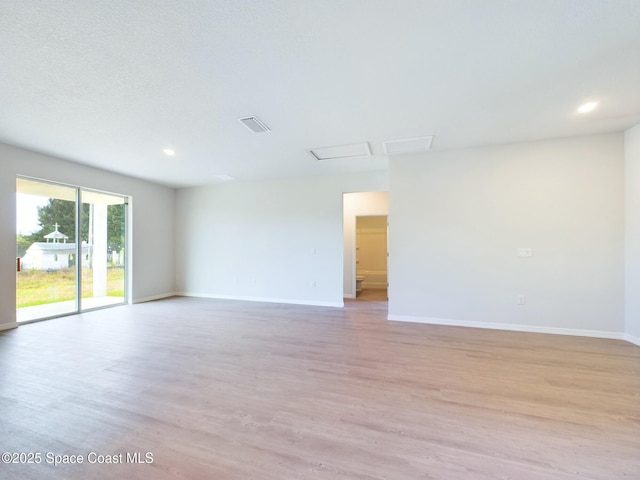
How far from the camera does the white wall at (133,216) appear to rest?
154 inches

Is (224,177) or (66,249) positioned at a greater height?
(224,177)

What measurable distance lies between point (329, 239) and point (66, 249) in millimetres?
4877

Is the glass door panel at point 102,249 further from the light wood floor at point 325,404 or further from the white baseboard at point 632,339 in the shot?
the white baseboard at point 632,339

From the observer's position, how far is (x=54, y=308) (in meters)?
4.70

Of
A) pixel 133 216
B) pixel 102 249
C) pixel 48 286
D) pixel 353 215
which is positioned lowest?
pixel 48 286

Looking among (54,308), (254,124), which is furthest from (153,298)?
(254,124)

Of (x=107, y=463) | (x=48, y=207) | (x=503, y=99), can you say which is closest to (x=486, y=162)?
(x=503, y=99)

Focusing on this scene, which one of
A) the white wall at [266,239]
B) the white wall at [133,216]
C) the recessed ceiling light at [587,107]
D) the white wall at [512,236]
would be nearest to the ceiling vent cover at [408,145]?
the white wall at [512,236]

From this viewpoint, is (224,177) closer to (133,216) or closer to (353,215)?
(133,216)

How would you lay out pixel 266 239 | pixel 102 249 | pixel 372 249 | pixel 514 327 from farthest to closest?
pixel 372 249 < pixel 266 239 < pixel 102 249 < pixel 514 327

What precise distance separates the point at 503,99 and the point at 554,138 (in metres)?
1.74

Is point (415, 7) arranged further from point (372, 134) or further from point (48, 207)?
point (48, 207)

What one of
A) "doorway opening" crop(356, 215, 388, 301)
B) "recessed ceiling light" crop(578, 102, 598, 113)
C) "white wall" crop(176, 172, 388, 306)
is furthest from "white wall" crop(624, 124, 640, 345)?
"doorway opening" crop(356, 215, 388, 301)

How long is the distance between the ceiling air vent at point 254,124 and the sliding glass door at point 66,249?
13.0 ft
